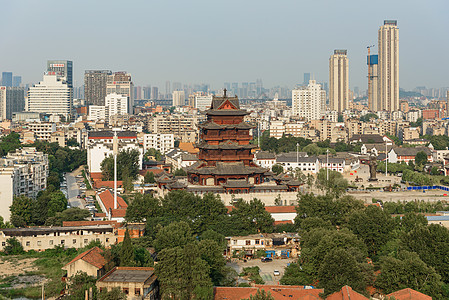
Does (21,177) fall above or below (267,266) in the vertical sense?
above

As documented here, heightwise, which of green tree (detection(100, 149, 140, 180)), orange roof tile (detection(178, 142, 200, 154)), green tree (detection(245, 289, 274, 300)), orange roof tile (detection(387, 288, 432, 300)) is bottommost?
orange roof tile (detection(387, 288, 432, 300))

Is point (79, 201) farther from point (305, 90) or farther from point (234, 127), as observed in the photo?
point (305, 90)

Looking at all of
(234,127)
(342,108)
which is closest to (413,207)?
(234,127)

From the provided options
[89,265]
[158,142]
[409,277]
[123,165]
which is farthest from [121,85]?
[409,277]

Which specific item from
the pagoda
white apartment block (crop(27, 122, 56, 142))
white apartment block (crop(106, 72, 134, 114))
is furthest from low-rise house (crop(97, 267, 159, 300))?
white apartment block (crop(106, 72, 134, 114))

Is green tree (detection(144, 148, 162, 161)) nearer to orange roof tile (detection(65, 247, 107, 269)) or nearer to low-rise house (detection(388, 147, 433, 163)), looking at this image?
low-rise house (detection(388, 147, 433, 163))

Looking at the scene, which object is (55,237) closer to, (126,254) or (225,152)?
(126,254)

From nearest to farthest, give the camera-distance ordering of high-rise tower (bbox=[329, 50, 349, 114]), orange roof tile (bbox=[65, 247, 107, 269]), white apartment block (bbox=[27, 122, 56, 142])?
orange roof tile (bbox=[65, 247, 107, 269]), white apartment block (bbox=[27, 122, 56, 142]), high-rise tower (bbox=[329, 50, 349, 114])

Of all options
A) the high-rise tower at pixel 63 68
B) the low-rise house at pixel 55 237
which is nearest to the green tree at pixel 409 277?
the low-rise house at pixel 55 237
